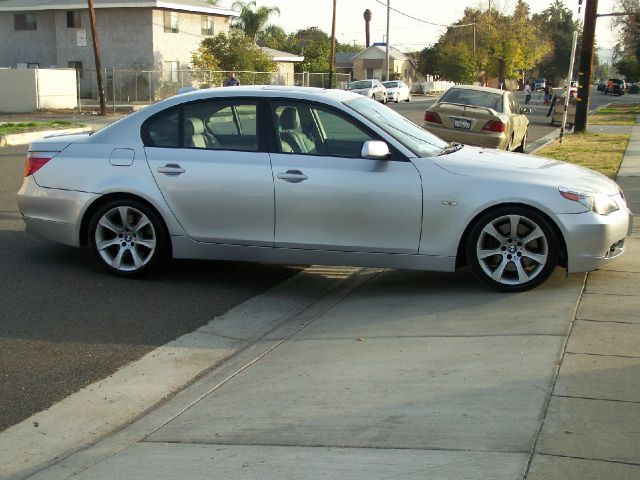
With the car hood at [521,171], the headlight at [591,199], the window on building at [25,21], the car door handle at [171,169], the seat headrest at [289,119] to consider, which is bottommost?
the headlight at [591,199]

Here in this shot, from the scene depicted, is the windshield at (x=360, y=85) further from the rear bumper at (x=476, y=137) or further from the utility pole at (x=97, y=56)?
the rear bumper at (x=476, y=137)

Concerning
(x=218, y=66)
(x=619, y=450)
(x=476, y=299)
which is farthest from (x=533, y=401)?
(x=218, y=66)

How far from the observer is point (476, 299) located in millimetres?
6953

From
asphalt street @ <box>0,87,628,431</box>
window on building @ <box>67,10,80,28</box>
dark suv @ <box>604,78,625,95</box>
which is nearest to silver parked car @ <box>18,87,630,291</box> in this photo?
asphalt street @ <box>0,87,628,431</box>

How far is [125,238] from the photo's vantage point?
7.88 metres

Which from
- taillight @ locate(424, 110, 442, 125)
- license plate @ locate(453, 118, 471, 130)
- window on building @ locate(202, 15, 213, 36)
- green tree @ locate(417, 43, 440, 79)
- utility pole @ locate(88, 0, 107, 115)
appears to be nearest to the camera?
license plate @ locate(453, 118, 471, 130)

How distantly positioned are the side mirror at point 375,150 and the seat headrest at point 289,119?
0.73 meters

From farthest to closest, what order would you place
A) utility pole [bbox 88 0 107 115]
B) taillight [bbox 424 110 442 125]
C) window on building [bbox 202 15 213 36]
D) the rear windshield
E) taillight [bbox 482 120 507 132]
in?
window on building [bbox 202 15 213 36], utility pole [bbox 88 0 107 115], the rear windshield, taillight [bbox 424 110 442 125], taillight [bbox 482 120 507 132]

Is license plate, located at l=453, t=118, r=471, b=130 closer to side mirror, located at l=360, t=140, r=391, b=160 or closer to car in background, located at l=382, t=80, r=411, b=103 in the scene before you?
side mirror, located at l=360, t=140, r=391, b=160

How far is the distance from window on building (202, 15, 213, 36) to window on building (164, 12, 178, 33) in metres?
2.63

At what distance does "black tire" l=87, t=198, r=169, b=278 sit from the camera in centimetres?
775

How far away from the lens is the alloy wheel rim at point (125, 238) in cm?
778

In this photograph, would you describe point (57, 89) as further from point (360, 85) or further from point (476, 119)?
point (476, 119)

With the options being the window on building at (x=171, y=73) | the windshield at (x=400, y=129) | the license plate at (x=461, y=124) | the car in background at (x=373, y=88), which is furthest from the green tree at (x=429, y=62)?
the windshield at (x=400, y=129)
